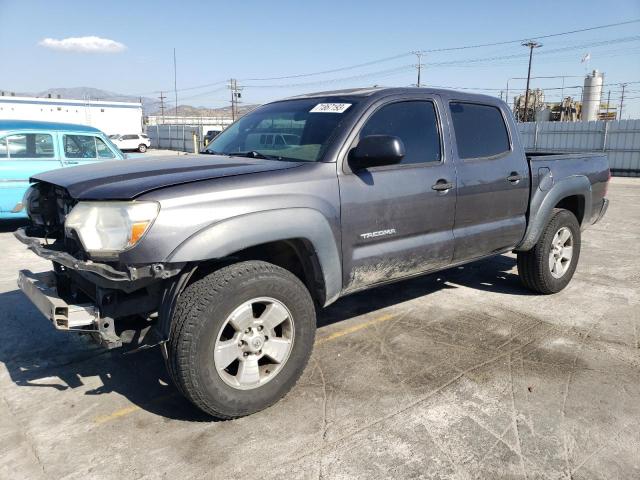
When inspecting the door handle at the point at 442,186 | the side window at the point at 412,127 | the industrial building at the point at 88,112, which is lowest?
the door handle at the point at 442,186

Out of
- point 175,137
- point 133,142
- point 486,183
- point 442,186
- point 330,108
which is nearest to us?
point 330,108

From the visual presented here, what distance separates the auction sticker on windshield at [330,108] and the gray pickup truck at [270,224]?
1 cm

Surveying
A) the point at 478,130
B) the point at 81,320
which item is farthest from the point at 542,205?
the point at 81,320

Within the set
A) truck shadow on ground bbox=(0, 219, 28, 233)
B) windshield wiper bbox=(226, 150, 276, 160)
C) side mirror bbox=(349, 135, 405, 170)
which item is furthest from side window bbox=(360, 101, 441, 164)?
truck shadow on ground bbox=(0, 219, 28, 233)

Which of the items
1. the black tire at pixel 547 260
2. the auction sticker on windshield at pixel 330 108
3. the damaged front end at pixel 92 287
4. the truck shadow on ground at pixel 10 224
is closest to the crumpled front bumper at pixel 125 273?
the damaged front end at pixel 92 287

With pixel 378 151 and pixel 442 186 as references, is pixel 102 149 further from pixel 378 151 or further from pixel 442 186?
pixel 378 151

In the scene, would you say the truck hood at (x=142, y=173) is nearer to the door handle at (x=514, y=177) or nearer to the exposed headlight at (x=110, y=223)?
the exposed headlight at (x=110, y=223)

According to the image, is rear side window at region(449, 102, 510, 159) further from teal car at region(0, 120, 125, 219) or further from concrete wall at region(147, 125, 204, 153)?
concrete wall at region(147, 125, 204, 153)

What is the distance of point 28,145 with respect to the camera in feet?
26.8

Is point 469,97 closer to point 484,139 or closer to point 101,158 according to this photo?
point 484,139

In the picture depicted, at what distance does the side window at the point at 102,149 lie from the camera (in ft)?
29.5

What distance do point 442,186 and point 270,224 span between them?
154 centimetres

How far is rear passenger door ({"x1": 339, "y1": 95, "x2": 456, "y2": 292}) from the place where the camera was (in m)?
3.29

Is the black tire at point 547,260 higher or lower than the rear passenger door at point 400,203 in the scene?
lower
